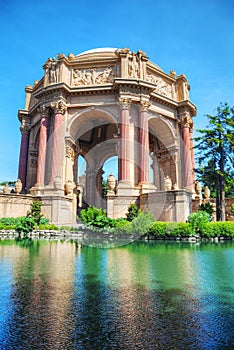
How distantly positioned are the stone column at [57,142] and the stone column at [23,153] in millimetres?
6750

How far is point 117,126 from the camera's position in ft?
75.3

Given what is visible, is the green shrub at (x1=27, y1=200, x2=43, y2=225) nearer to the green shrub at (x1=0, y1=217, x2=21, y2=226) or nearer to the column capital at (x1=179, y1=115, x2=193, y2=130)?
the green shrub at (x1=0, y1=217, x2=21, y2=226)

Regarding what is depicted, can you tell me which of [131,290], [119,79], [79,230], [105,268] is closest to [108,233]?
[79,230]

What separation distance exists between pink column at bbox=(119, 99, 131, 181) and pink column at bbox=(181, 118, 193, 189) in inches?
279

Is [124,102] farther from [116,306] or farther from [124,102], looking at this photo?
[116,306]

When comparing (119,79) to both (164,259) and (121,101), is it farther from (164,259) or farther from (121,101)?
(164,259)

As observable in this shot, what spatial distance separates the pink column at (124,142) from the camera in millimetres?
21078

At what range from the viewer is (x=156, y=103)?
25.2 metres

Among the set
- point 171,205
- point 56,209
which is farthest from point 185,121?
point 56,209

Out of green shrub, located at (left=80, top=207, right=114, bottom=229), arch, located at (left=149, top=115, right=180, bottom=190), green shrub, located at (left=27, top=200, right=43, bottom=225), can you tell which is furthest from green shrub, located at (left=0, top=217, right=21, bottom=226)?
arch, located at (left=149, top=115, right=180, bottom=190)

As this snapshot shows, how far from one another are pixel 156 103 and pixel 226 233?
51.1 feet

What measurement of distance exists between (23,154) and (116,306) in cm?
2651

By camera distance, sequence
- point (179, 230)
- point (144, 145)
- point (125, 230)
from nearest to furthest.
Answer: point (179, 230) < point (125, 230) < point (144, 145)

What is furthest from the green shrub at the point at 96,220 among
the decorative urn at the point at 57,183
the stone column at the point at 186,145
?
the stone column at the point at 186,145
